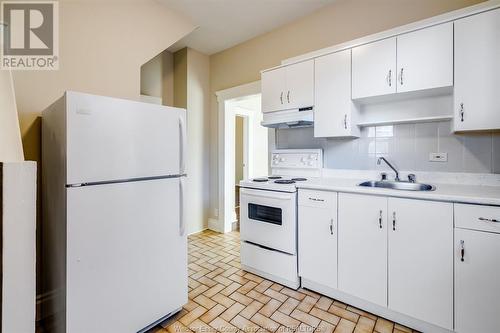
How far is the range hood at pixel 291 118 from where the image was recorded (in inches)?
96.2

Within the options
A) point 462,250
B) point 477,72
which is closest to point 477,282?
point 462,250

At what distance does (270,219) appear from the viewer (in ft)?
7.47

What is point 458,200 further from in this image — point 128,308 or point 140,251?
point 128,308

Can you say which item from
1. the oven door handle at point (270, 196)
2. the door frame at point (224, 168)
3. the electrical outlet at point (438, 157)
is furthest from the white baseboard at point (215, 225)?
the electrical outlet at point (438, 157)

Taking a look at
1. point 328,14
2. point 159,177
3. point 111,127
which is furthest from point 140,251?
point 328,14

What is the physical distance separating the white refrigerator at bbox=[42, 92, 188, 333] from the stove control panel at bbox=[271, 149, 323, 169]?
4.70 feet

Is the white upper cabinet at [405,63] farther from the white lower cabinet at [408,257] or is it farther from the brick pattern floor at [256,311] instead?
the brick pattern floor at [256,311]

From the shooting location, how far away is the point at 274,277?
89.9 inches

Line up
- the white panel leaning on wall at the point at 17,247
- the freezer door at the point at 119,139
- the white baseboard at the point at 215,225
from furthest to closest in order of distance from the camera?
1. the white baseboard at the point at 215,225
2. the freezer door at the point at 119,139
3. the white panel leaning on wall at the point at 17,247

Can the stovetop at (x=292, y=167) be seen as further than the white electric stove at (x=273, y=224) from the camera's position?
Yes

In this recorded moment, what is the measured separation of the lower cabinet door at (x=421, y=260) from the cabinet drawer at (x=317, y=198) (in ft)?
1.40

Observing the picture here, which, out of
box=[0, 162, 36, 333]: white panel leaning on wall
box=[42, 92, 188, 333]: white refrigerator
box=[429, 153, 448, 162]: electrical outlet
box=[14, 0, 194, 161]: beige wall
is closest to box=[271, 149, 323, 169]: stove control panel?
box=[429, 153, 448, 162]: electrical outlet

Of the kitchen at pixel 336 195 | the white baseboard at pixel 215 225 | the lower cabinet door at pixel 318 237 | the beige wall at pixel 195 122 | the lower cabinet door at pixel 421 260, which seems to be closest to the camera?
the kitchen at pixel 336 195

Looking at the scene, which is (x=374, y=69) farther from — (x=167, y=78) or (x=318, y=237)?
(x=167, y=78)
